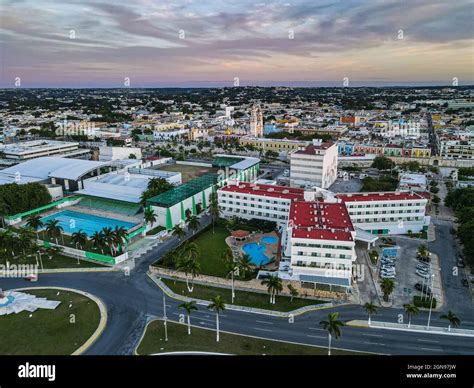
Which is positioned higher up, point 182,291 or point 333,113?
point 333,113

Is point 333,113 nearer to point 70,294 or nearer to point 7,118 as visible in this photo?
point 7,118

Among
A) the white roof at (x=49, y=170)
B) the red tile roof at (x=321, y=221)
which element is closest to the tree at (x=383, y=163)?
the red tile roof at (x=321, y=221)

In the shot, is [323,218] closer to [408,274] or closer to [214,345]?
[408,274]

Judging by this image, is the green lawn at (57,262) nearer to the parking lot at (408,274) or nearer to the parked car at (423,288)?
the parking lot at (408,274)

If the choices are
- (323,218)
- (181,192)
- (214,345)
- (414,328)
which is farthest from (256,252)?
(414,328)
